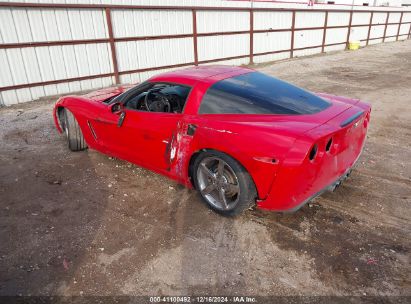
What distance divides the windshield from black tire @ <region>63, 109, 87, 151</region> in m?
2.47

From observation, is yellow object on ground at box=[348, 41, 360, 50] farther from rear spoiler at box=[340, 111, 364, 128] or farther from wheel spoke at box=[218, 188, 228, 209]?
wheel spoke at box=[218, 188, 228, 209]

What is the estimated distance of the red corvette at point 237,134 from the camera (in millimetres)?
2682

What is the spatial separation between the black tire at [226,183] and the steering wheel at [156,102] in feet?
3.06

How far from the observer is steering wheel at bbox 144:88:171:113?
3.83 m

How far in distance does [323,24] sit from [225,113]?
1918cm

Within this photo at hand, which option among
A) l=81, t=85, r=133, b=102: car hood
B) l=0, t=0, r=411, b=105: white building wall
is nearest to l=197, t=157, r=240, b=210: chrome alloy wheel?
l=81, t=85, r=133, b=102: car hood

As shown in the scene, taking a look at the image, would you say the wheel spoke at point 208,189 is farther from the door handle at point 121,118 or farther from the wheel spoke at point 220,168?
the door handle at point 121,118

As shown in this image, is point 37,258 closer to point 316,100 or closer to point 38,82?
point 316,100

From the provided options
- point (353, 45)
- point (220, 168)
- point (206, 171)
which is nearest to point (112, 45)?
point (206, 171)

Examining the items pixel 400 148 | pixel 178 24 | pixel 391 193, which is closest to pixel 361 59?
pixel 178 24

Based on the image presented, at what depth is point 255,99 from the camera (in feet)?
10.3

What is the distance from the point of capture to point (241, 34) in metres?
14.6

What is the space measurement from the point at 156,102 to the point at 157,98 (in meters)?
0.05

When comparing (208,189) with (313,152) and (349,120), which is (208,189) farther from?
(349,120)
